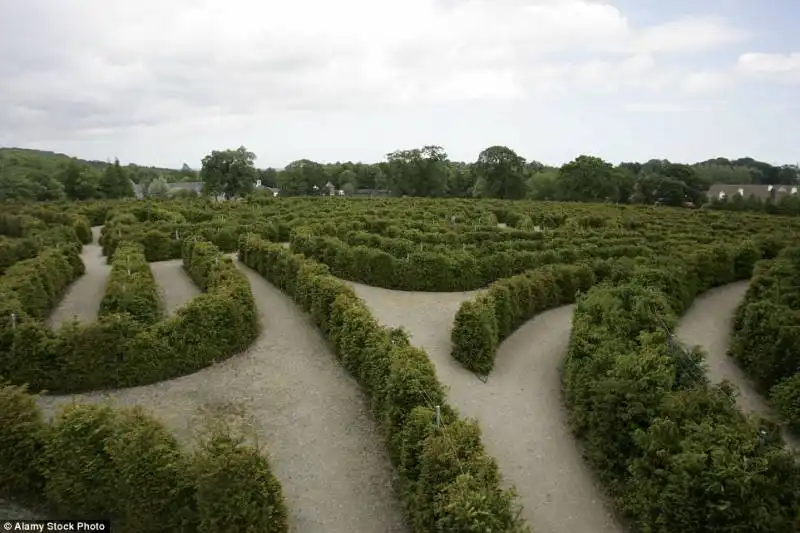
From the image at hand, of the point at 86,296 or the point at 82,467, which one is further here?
the point at 86,296

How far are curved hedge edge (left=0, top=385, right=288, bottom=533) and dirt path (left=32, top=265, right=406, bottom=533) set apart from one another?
58.3 inches

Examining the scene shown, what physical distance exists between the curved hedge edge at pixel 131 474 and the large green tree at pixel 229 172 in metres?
65.4

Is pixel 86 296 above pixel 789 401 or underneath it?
underneath

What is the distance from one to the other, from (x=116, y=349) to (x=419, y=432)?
352 inches

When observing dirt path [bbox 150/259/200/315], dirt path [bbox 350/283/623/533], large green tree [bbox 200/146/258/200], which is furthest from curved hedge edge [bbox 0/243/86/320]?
large green tree [bbox 200/146/258/200]

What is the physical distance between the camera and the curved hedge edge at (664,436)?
26.1ft

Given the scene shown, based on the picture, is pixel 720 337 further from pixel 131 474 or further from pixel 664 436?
pixel 131 474

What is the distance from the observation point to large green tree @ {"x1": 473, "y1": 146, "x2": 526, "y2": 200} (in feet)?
252

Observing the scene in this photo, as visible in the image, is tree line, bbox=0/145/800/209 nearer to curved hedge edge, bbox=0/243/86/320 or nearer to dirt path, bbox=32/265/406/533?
curved hedge edge, bbox=0/243/86/320

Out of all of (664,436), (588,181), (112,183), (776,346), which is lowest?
(776,346)

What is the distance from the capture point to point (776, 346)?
49.9 feet

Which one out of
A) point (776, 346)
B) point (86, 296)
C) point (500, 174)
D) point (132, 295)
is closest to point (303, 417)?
point (132, 295)

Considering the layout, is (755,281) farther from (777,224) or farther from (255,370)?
(777,224)

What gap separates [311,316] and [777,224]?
1517 inches
